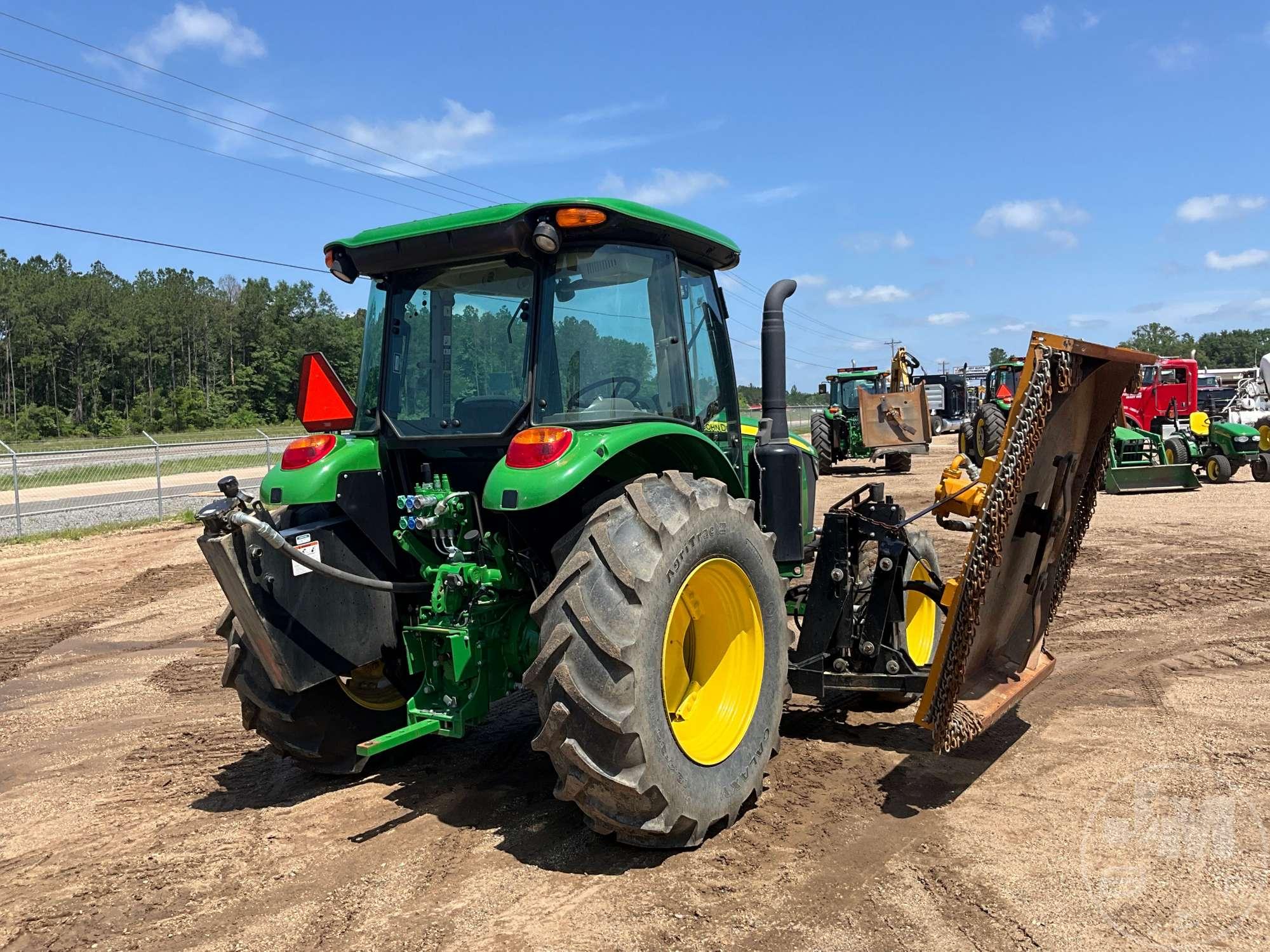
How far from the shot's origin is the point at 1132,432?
16.0 metres

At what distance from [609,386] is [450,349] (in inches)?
31.9

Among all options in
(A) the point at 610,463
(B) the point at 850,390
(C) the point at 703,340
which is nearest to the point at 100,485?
(B) the point at 850,390

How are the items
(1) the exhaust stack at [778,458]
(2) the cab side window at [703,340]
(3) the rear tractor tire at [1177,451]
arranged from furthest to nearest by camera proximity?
(3) the rear tractor tire at [1177,451], (1) the exhaust stack at [778,458], (2) the cab side window at [703,340]

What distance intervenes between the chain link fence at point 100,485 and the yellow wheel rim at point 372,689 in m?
9.96

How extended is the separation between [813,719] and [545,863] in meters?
2.15

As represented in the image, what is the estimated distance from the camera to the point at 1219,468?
17.1m

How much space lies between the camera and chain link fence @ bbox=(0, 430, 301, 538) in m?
15.3

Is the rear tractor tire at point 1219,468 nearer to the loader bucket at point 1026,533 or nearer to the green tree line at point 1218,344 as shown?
the loader bucket at point 1026,533

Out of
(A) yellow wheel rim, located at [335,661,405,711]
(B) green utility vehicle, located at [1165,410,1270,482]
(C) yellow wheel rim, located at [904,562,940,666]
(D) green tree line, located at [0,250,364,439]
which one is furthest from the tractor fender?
(D) green tree line, located at [0,250,364,439]

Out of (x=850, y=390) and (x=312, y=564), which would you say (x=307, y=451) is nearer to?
(x=312, y=564)

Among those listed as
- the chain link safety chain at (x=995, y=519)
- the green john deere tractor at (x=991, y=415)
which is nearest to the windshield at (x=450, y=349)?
the chain link safety chain at (x=995, y=519)

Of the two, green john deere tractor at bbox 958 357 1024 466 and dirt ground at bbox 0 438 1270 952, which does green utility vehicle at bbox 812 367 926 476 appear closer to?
green john deere tractor at bbox 958 357 1024 466

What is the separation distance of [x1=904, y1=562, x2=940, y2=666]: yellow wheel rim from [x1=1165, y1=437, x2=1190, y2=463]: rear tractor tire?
12.7 m

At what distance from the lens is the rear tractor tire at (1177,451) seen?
16.3 metres
